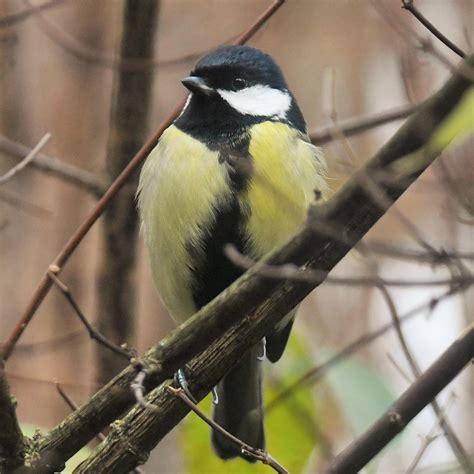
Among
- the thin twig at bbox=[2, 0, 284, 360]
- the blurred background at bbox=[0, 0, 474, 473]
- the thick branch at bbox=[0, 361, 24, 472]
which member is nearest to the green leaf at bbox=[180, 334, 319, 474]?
the blurred background at bbox=[0, 0, 474, 473]

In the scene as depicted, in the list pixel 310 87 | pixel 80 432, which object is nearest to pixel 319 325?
pixel 310 87

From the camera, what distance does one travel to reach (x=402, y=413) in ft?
6.36

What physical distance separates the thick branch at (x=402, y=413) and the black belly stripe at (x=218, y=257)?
2.31 feet

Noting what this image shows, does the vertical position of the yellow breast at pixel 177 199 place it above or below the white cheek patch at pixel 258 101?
below

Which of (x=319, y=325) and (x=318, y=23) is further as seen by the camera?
(x=318, y=23)

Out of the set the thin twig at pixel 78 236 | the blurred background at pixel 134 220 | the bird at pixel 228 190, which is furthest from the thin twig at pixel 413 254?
the thin twig at pixel 78 236

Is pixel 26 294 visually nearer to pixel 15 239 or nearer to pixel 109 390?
pixel 15 239

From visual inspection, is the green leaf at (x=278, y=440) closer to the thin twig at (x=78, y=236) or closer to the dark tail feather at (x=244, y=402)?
the dark tail feather at (x=244, y=402)

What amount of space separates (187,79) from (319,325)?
257cm

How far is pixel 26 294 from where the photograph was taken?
14.5 ft

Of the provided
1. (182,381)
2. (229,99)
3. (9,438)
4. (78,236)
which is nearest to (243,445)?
(182,381)

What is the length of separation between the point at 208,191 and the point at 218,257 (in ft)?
0.66

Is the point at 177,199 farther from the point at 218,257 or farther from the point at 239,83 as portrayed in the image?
the point at 239,83

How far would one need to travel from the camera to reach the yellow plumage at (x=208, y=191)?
245 centimetres
